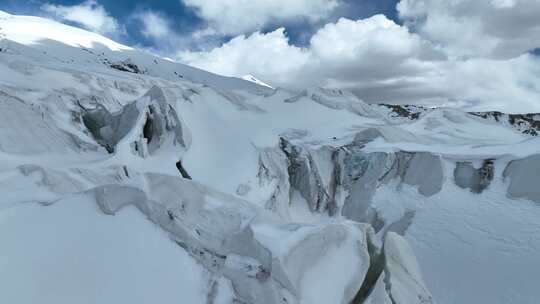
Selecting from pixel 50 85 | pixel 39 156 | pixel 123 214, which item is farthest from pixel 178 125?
pixel 123 214

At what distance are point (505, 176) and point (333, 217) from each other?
652 centimetres

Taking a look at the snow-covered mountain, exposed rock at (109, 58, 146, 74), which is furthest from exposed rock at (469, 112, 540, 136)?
exposed rock at (109, 58, 146, 74)

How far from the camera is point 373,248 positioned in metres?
7.51

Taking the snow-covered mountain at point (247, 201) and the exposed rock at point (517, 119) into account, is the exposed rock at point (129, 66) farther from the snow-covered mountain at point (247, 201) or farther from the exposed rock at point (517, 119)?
the exposed rock at point (517, 119)

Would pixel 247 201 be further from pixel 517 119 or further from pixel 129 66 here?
pixel 517 119

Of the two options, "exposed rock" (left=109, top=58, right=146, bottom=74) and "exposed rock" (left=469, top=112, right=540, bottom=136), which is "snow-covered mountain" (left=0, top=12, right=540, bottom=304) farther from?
"exposed rock" (left=469, top=112, right=540, bottom=136)

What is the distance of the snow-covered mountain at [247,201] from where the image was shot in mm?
5762

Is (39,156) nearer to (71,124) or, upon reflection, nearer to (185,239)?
(71,124)

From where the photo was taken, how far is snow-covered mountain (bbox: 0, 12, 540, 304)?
576 centimetres

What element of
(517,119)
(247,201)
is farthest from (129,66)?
(517,119)

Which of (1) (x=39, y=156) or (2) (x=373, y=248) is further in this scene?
(1) (x=39, y=156)

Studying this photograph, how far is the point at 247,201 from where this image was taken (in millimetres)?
8602

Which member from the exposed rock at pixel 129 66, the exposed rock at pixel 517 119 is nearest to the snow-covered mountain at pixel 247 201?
the exposed rock at pixel 129 66

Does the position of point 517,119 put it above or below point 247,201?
above
